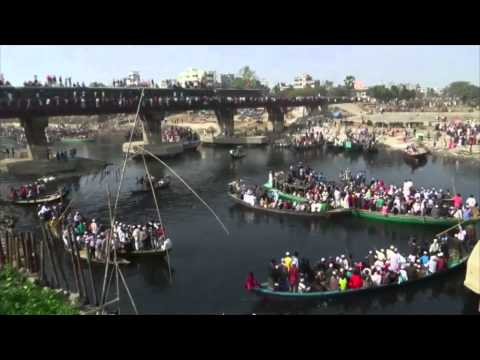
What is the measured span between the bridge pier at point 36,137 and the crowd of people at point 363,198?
23.4 m

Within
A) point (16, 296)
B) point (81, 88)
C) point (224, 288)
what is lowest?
point (224, 288)

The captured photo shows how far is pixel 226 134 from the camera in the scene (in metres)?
70.9

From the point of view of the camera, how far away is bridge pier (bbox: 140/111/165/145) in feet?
183

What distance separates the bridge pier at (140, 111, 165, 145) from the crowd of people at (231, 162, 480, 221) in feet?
94.0

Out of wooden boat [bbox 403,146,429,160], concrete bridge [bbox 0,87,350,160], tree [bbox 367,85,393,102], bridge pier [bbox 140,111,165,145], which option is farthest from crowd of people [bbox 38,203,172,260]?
tree [bbox 367,85,393,102]

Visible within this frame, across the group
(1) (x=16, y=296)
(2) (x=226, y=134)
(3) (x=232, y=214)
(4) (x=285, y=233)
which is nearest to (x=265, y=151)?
(2) (x=226, y=134)

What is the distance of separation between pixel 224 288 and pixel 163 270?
341 centimetres

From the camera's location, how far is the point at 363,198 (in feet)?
84.6

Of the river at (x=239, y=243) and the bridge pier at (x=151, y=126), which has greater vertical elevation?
the bridge pier at (x=151, y=126)

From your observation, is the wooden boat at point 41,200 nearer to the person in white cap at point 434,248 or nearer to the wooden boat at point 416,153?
the person in white cap at point 434,248

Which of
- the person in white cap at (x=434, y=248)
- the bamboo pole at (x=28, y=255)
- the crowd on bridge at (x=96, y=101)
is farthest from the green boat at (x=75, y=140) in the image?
the person in white cap at (x=434, y=248)

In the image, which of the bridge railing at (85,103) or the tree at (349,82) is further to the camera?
the tree at (349,82)

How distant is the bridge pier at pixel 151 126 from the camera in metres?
55.9
